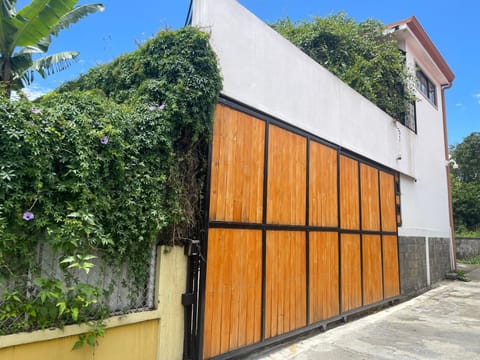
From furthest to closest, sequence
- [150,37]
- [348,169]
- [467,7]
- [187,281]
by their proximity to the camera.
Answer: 1. [467,7]
2. [348,169]
3. [150,37]
4. [187,281]

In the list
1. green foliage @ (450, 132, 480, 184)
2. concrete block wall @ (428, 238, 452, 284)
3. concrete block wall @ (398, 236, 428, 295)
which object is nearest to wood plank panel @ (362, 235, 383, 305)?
concrete block wall @ (398, 236, 428, 295)

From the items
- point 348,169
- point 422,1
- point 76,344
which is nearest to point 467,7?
point 422,1

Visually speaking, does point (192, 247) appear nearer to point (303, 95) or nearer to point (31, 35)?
point (303, 95)

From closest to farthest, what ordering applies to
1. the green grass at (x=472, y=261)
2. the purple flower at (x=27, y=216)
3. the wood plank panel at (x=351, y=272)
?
the purple flower at (x=27, y=216) → the wood plank panel at (x=351, y=272) → the green grass at (x=472, y=261)

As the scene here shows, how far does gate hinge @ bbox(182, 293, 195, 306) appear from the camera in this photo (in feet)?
12.4

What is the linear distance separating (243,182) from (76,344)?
2649 mm

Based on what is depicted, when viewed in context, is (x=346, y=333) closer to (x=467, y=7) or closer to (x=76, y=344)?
(x=76, y=344)

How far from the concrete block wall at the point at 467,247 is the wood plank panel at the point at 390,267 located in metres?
14.0

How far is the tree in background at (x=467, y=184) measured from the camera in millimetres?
22406

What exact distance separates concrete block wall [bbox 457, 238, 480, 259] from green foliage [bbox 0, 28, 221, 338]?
20618mm

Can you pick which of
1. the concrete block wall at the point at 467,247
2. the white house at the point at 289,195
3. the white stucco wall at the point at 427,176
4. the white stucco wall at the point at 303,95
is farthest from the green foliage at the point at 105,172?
the concrete block wall at the point at 467,247

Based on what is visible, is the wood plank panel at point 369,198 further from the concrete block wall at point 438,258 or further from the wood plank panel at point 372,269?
the concrete block wall at point 438,258

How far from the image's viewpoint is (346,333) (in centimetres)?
583

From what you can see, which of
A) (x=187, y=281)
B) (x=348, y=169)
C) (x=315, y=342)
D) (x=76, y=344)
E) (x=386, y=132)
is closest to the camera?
(x=76, y=344)
